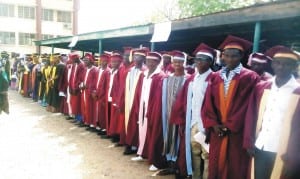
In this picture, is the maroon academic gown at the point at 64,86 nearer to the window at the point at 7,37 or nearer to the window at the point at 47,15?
the window at the point at 7,37

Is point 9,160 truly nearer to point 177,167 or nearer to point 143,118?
point 143,118

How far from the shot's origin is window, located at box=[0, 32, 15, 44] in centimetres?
3534

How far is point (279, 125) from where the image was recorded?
3.63 meters

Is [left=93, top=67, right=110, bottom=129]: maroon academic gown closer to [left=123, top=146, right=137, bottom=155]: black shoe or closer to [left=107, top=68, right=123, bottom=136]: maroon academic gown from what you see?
[left=107, top=68, right=123, bottom=136]: maroon academic gown

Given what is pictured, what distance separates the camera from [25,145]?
7.50 meters

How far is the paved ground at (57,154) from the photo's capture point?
19.2 feet

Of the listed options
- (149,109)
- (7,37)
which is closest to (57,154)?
(149,109)

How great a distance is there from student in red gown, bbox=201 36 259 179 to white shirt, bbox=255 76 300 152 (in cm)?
53

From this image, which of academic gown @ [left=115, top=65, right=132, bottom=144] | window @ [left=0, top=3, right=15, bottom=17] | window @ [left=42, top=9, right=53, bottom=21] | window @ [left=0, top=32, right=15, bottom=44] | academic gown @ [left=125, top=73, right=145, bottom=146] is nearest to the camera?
academic gown @ [left=125, top=73, right=145, bottom=146]

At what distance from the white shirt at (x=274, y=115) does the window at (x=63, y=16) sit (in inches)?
1499

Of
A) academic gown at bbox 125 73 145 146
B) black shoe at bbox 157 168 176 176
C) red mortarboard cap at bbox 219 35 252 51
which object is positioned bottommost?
black shoe at bbox 157 168 176 176

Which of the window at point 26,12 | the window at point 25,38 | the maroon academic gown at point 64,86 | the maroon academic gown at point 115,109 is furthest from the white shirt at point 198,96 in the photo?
the window at point 26,12

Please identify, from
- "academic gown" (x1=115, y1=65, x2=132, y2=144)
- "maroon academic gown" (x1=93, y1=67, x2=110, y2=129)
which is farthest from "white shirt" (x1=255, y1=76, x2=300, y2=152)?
"maroon academic gown" (x1=93, y1=67, x2=110, y2=129)

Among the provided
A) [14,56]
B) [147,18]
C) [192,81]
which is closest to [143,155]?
[192,81]
